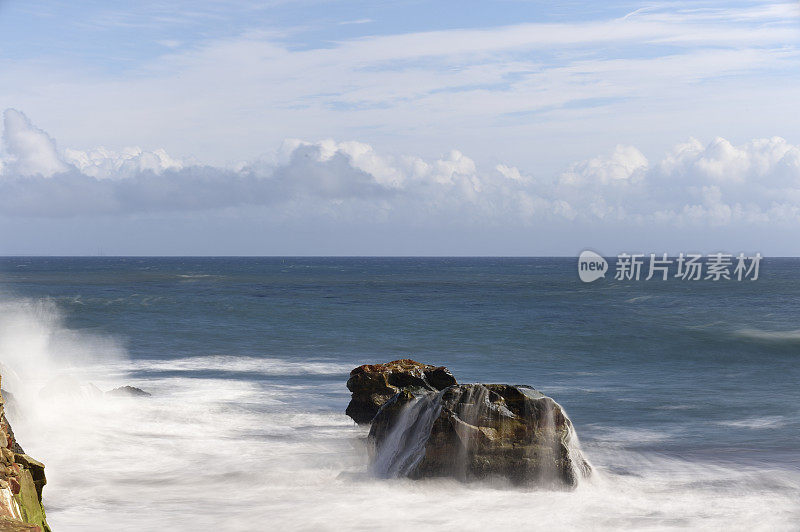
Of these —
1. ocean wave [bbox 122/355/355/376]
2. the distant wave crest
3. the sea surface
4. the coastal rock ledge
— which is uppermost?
the coastal rock ledge

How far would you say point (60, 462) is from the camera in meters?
13.5

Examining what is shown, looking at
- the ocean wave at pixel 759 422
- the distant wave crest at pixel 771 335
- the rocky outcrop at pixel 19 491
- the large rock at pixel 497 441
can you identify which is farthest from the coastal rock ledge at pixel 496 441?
the distant wave crest at pixel 771 335

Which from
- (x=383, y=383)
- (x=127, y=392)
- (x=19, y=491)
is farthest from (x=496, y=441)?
→ (x=127, y=392)

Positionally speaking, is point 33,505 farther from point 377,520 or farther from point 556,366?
point 556,366

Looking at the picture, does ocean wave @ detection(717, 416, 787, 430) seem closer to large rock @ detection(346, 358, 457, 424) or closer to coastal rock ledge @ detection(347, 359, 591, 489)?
large rock @ detection(346, 358, 457, 424)

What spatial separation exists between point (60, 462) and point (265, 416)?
514cm

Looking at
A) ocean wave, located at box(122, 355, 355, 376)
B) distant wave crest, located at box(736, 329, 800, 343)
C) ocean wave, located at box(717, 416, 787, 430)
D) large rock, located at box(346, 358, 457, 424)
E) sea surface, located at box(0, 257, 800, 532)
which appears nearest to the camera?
sea surface, located at box(0, 257, 800, 532)

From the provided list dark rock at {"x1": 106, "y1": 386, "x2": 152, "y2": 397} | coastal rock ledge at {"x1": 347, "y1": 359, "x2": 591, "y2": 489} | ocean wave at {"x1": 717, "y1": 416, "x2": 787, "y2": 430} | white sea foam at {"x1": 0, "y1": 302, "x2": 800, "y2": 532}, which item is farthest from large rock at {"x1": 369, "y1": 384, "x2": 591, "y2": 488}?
dark rock at {"x1": 106, "y1": 386, "x2": 152, "y2": 397}

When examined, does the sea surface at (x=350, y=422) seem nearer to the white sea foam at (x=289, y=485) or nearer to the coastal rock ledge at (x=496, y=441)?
the white sea foam at (x=289, y=485)

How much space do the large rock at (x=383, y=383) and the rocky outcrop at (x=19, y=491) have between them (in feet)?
25.9

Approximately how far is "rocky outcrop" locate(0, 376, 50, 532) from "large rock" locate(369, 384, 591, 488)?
18.1ft

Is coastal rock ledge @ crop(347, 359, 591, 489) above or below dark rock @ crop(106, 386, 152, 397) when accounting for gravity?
above

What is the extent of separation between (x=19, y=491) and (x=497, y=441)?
6.71m

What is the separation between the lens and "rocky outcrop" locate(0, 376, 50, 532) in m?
6.71
